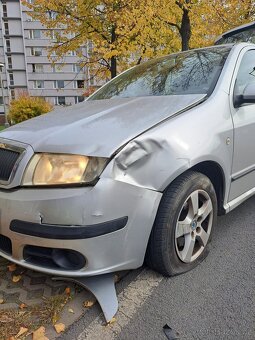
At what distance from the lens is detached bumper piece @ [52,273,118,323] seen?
1901 millimetres

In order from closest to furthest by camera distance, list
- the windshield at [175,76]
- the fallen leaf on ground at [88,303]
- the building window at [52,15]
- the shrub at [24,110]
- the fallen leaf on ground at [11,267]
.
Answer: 1. the fallen leaf on ground at [88,303]
2. the fallen leaf on ground at [11,267]
3. the windshield at [175,76]
4. the building window at [52,15]
5. the shrub at [24,110]

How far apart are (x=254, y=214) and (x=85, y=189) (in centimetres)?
208

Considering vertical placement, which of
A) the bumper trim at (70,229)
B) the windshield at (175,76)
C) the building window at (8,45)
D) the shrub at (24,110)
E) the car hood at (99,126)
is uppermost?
the building window at (8,45)

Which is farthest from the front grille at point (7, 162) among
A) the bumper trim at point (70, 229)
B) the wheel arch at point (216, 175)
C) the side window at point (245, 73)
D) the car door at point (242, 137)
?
the side window at point (245, 73)

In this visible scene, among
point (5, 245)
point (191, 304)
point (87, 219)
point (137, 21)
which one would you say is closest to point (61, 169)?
point (87, 219)

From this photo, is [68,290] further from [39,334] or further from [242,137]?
[242,137]

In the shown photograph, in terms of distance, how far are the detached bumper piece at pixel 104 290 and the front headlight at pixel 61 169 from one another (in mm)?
701

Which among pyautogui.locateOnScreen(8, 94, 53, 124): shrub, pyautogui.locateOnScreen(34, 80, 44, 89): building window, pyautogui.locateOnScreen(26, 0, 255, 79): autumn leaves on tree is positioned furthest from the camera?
pyautogui.locateOnScreen(34, 80, 44, 89): building window

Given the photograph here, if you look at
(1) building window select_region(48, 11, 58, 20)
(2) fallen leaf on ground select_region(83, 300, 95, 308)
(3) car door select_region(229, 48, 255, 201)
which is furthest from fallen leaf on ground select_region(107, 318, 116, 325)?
(1) building window select_region(48, 11, 58, 20)

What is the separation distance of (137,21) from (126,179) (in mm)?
7095

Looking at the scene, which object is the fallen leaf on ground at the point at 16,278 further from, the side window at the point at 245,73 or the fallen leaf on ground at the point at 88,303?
the side window at the point at 245,73

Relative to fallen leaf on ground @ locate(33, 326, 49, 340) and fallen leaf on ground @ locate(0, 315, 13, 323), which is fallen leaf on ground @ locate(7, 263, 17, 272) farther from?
fallen leaf on ground @ locate(33, 326, 49, 340)

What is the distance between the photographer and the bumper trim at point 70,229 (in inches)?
69.1

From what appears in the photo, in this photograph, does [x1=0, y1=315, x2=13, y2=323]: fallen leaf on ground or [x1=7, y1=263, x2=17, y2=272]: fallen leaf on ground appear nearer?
[x1=0, y1=315, x2=13, y2=323]: fallen leaf on ground
